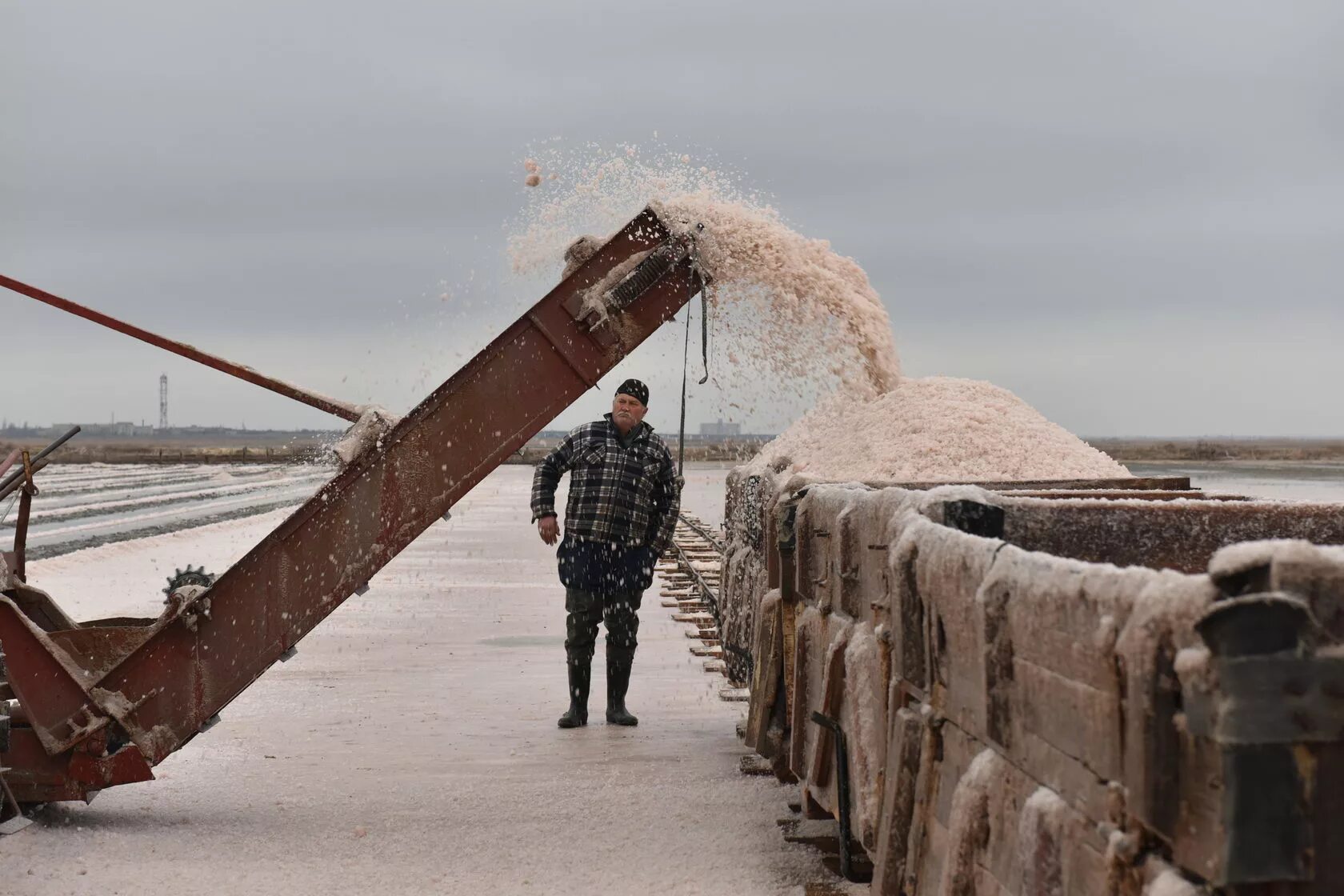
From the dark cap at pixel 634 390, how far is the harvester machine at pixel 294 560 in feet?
4.80

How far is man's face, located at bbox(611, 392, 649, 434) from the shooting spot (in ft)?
26.0

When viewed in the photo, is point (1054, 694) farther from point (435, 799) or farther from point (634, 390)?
point (634, 390)

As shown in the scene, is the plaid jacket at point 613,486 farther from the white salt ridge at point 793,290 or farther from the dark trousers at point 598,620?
the white salt ridge at point 793,290

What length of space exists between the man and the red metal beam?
4.85ft

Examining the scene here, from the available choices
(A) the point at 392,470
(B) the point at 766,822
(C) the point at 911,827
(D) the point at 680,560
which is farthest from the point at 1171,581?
(D) the point at 680,560

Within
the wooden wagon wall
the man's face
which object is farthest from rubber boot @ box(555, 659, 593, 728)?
the wooden wagon wall

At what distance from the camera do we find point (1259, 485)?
4662cm

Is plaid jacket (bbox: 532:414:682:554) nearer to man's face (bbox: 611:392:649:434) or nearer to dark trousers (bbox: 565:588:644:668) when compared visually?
man's face (bbox: 611:392:649:434)

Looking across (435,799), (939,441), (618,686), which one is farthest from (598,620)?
(939,441)

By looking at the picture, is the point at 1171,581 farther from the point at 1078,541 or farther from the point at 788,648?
the point at 788,648

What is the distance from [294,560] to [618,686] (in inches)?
93.2

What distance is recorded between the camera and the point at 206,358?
6527mm

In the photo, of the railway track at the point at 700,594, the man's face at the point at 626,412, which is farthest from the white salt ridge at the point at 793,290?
the railway track at the point at 700,594

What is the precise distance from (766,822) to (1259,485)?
4473 cm
